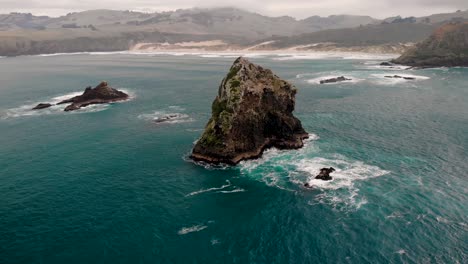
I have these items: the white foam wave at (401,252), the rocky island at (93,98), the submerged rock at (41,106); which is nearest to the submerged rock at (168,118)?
the rocky island at (93,98)

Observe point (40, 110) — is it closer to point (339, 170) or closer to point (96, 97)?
point (96, 97)

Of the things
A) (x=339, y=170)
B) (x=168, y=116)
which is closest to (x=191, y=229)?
(x=339, y=170)

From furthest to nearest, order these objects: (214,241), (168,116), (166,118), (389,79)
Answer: (389,79), (168,116), (166,118), (214,241)

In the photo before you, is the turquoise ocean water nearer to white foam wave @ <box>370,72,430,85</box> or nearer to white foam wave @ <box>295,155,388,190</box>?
white foam wave @ <box>295,155,388,190</box>

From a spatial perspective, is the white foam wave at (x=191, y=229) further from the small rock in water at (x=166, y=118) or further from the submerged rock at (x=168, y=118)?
the small rock in water at (x=166, y=118)

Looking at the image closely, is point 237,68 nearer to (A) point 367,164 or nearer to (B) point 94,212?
(A) point 367,164

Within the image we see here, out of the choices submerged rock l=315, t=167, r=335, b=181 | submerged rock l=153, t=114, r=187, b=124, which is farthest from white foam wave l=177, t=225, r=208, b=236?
Answer: submerged rock l=153, t=114, r=187, b=124
